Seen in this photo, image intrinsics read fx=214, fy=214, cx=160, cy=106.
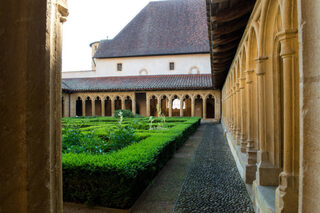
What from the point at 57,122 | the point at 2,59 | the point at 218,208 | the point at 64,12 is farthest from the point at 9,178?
the point at 218,208

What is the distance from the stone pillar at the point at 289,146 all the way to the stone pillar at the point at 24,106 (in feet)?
7.13

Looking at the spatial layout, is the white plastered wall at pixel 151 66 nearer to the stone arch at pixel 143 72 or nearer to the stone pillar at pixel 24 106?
the stone arch at pixel 143 72

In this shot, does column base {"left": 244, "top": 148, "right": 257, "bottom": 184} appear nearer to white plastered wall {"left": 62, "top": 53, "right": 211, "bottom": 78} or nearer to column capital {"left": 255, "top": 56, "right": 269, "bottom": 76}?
column capital {"left": 255, "top": 56, "right": 269, "bottom": 76}

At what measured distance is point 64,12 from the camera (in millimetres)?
1294

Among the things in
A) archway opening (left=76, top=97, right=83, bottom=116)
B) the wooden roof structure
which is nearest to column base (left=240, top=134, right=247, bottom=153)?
the wooden roof structure

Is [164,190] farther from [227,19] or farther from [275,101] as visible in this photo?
[227,19]

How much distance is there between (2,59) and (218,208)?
3.24 metres

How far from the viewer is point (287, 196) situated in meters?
2.15

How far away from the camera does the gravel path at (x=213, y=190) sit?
3240 millimetres

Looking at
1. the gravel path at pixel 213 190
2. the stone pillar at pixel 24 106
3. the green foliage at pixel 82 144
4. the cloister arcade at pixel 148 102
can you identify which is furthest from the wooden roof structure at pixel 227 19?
the cloister arcade at pixel 148 102

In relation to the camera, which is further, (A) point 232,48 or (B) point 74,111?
(B) point 74,111

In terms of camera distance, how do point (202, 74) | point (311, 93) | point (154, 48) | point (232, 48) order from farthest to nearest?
point (154, 48) < point (202, 74) < point (232, 48) < point (311, 93)

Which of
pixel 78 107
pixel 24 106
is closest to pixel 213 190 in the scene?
pixel 24 106

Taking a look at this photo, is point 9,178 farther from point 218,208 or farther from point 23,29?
point 218,208
